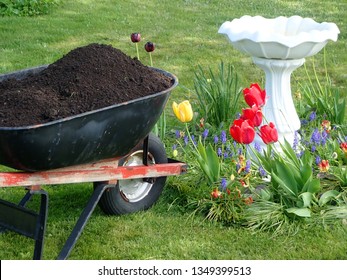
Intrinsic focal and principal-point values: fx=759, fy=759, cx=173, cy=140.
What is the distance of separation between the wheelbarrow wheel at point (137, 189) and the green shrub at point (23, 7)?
5137 mm

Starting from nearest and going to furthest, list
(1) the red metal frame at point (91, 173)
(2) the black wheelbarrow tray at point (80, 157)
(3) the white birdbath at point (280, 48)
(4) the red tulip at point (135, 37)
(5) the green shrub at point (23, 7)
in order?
1. (2) the black wheelbarrow tray at point (80, 157)
2. (1) the red metal frame at point (91, 173)
3. (3) the white birdbath at point (280, 48)
4. (4) the red tulip at point (135, 37)
5. (5) the green shrub at point (23, 7)

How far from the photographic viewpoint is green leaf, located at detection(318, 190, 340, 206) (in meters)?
3.79

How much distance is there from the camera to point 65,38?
7.72 m

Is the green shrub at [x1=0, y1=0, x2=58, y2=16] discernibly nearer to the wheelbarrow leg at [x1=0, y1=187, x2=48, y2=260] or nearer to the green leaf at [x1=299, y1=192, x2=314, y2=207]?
the wheelbarrow leg at [x1=0, y1=187, x2=48, y2=260]

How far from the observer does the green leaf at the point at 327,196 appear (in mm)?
3791

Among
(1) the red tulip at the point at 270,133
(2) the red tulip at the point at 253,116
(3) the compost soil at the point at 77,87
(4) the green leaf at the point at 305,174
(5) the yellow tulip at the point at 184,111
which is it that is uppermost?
(3) the compost soil at the point at 77,87

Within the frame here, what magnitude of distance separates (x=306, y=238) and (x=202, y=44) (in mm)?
4195

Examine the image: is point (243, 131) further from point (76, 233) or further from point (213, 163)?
point (76, 233)

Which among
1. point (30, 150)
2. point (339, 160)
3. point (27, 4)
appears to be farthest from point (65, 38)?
point (30, 150)

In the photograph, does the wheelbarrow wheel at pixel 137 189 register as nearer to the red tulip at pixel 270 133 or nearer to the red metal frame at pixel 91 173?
the red metal frame at pixel 91 173

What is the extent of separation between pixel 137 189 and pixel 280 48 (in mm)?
1092

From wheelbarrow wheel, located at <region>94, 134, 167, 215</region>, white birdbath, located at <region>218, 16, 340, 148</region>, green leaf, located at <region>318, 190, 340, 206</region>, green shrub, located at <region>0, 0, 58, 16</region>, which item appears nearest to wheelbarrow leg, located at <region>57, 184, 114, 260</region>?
wheelbarrow wheel, located at <region>94, 134, 167, 215</region>

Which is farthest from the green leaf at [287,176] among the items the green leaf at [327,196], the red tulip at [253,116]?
the red tulip at [253,116]

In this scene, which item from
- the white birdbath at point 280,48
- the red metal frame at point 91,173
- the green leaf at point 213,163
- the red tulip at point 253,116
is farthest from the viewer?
the white birdbath at point 280,48
